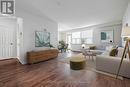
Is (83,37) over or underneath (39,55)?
over

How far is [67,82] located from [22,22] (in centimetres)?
348

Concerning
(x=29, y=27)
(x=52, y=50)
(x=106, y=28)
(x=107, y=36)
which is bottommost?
(x=52, y=50)

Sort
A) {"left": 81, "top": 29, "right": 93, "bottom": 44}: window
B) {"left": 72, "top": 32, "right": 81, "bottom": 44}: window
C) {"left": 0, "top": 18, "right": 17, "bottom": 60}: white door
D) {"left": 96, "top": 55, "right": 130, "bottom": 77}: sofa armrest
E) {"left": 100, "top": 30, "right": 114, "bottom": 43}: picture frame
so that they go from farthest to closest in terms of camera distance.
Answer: {"left": 72, "top": 32, "right": 81, "bottom": 44}: window → {"left": 81, "top": 29, "right": 93, "bottom": 44}: window → {"left": 100, "top": 30, "right": 114, "bottom": 43}: picture frame → {"left": 0, "top": 18, "right": 17, "bottom": 60}: white door → {"left": 96, "top": 55, "right": 130, "bottom": 77}: sofa armrest

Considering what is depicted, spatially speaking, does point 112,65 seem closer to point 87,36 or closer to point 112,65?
point 112,65

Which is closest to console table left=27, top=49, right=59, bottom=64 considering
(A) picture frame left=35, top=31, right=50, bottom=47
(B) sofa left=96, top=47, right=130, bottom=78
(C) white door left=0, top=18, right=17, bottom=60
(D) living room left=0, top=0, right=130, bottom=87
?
(D) living room left=0, top=0, right=130, bottom=87

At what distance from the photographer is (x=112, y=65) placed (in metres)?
3.05

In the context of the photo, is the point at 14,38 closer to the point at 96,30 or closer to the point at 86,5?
the point at 86,5

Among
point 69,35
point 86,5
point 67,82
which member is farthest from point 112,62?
point 69,35

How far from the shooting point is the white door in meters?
5.19

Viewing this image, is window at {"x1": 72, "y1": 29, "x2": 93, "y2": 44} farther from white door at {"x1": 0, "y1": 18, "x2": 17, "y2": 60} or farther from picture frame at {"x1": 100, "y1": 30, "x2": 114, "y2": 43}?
white door at {"x1": 0, "y1": 18, "x2": 17, "y2": 60}

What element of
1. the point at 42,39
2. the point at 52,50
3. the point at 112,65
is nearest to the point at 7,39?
the point at 42,39

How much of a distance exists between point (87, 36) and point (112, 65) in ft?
19.3

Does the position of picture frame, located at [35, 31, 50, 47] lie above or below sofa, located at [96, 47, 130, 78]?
above

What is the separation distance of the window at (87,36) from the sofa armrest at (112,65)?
17.4 ft
